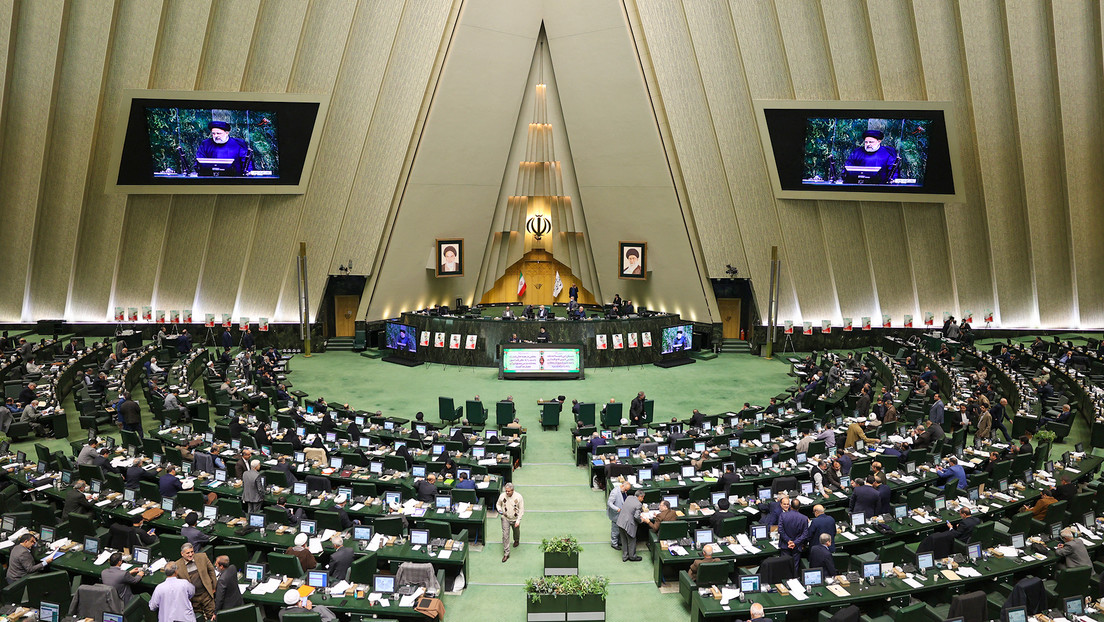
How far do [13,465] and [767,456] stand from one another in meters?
15.1

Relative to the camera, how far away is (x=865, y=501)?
12578 mm

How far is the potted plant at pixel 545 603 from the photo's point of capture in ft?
33.0

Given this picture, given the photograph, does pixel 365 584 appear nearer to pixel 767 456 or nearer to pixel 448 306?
pixel 767 456

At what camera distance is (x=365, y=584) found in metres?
10.5

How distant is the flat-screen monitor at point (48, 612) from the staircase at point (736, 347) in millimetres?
27572

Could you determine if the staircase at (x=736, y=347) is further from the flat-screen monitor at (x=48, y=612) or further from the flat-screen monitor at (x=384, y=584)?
the flat-screen monitor at (x=48, y=612)

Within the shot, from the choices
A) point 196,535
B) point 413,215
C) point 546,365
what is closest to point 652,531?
point 196,535

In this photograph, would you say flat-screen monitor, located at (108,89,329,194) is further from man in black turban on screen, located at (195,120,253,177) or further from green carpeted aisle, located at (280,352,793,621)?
green carpeted aisle, located at (280,352,793,621)

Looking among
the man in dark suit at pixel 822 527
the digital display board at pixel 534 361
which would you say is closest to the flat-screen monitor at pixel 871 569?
the man in dark suit at pixel 822 527

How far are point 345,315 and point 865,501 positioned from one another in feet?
87.5

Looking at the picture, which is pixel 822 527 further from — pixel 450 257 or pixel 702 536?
pixel 450 257

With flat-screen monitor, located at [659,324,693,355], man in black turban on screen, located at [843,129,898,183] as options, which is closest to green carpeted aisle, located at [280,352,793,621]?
flat-screen monitor, located at [659,324,693,355]

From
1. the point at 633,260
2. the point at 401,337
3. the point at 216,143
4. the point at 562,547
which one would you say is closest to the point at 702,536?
the point at 562,547

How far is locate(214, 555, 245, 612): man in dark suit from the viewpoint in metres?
9.49
